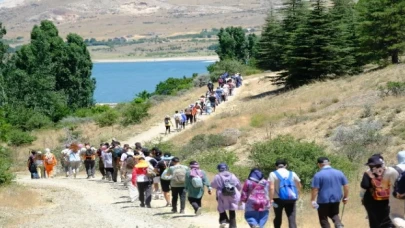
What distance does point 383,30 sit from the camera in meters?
46.5

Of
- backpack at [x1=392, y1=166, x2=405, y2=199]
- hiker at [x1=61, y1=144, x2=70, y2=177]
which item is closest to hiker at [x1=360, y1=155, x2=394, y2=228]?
backpack at [x1=392, y1=166, x2=405, y2=199]

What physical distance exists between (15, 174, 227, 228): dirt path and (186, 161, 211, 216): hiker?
49cm

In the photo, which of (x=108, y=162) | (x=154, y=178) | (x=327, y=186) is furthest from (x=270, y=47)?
(x=327, y=186)

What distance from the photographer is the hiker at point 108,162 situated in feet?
80.5

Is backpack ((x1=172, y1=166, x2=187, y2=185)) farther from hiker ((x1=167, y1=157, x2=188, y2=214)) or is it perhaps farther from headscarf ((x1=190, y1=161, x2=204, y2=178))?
headscarf ((x1=190, y1=161, x2=204, y2=178))

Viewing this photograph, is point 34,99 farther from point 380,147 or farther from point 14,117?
point 380,147

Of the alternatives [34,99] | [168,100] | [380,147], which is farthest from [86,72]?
[380,147]

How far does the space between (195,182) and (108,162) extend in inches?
390

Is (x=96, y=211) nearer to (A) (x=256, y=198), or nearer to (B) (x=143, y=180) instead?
(B) (x=143, y=180)

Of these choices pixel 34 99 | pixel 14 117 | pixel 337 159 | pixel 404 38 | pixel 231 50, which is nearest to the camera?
pixel 337 159

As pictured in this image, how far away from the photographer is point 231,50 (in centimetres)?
9525

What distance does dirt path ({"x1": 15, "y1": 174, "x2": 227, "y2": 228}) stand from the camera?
15914 mm

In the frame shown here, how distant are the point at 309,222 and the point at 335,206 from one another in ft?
9.91

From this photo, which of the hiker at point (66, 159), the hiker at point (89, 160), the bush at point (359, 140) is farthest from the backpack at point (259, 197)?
the hiker at point (66, 159)
